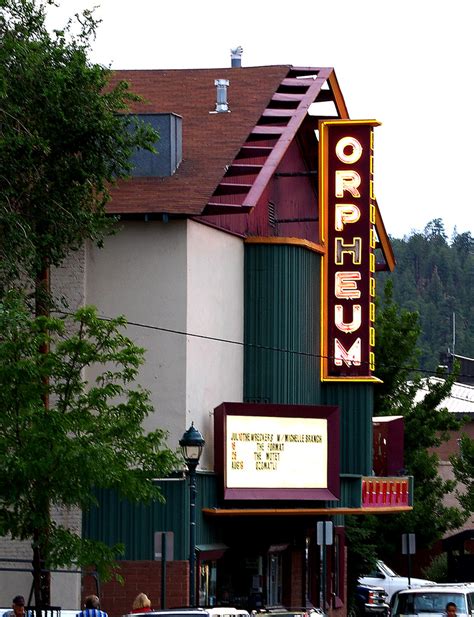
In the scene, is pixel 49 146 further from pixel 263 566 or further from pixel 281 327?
pixel 263 566

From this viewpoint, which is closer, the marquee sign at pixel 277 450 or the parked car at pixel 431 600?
the parked car at pixel 431 600

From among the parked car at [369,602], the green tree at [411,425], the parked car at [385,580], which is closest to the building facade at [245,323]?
the parked car at [369,602]

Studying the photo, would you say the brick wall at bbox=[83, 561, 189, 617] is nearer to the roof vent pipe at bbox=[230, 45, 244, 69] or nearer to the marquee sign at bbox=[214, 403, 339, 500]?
the marquee sign at bbox=[214, 403, 339, 500]

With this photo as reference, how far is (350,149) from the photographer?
3838 cm

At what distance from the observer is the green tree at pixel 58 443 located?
24.1 m

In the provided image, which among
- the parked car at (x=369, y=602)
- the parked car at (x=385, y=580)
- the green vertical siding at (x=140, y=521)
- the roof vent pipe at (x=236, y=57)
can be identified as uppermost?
the roof vent pipe at (x=236, y=57)

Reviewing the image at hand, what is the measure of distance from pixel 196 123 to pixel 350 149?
3734mm

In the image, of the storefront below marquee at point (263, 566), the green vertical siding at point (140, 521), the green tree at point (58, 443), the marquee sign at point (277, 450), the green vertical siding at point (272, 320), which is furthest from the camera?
the green vertical siding at point (272, 320)

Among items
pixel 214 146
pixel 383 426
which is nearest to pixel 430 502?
pixel 383 426

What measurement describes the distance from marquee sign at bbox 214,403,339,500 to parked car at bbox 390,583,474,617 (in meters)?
5.42

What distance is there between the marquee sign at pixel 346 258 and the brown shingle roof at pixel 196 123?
7.45 feet

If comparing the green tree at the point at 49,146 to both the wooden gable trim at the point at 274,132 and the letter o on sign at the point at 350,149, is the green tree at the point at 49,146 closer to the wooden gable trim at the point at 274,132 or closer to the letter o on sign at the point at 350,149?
the wooden gable trim at the point at 274,132

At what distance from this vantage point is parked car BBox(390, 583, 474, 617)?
29344mm

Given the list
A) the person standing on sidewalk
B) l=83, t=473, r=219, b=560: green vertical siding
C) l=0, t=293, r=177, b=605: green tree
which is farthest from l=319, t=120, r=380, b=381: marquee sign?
the person standing on sidewalk
